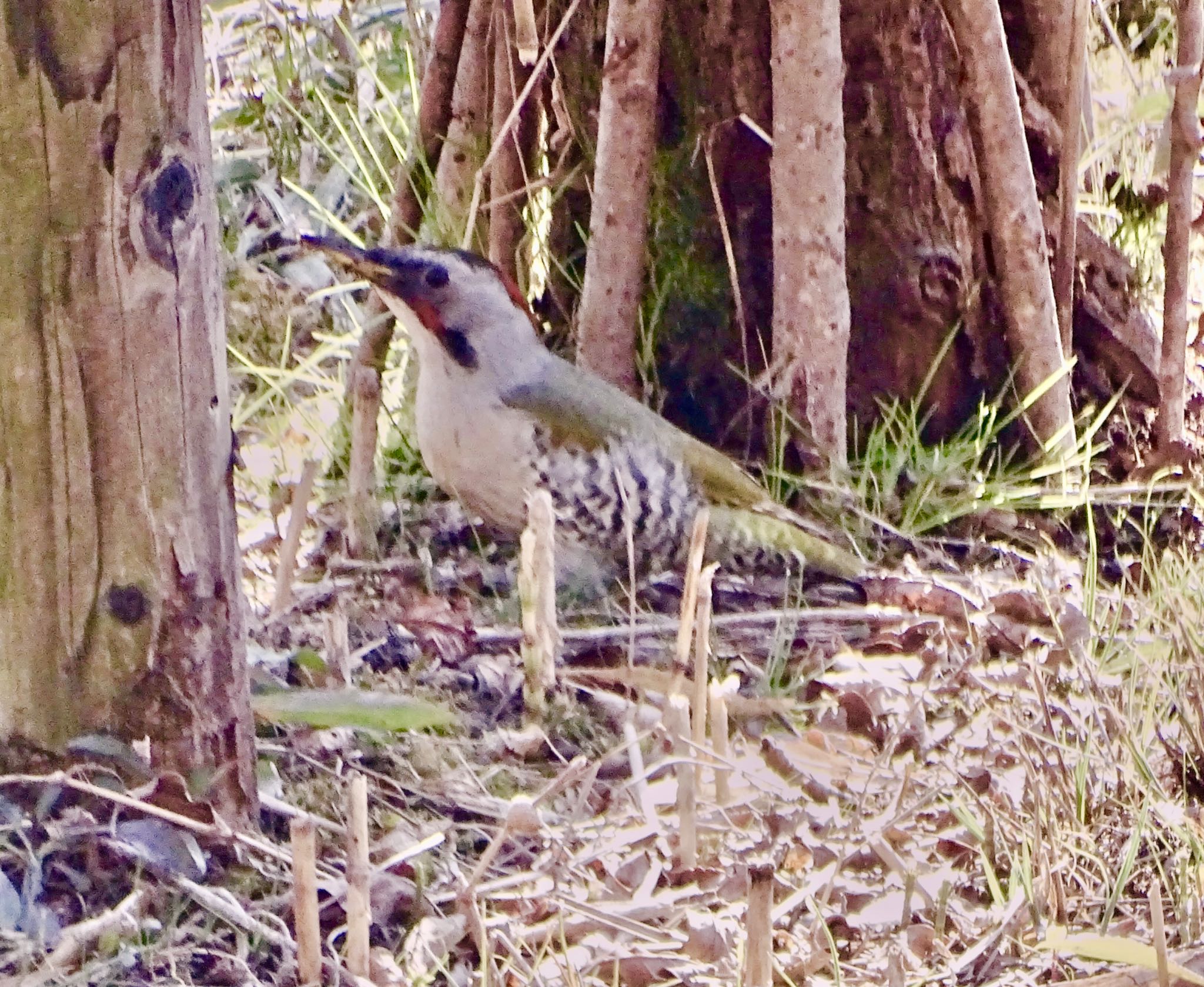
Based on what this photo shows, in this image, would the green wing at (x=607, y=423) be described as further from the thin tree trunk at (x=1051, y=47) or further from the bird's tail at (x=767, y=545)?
the thin tree trunk at (x=1051, y=47)

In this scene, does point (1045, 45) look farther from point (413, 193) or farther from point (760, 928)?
point (760, 928)

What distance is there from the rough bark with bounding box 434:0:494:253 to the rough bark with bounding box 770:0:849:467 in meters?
0.69

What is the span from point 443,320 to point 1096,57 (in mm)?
2293

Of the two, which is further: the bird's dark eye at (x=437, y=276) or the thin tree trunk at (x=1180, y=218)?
the thin tree trunk at (x=1180, y=218)

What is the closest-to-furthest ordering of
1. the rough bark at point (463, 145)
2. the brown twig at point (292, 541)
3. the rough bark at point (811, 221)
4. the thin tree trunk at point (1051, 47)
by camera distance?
the brown twig at point (292, 541)
the rough bark at point (811, 221)
the thin tree trunk at point (1051, 47)
the rough bark at point (463, 145)

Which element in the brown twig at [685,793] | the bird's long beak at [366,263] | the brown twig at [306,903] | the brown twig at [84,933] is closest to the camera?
the brown twig at [306,903]

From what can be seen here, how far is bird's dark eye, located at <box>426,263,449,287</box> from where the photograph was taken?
279 cm

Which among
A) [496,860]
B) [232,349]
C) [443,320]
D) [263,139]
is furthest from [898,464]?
[263,139]

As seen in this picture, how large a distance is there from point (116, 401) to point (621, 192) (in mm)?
1699

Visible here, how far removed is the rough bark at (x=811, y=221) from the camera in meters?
2.92

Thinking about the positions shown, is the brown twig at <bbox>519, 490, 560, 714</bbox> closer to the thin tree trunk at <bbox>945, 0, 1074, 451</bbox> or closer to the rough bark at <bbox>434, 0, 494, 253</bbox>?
the rough bark at <bbox>434, 0, 494, 253</bbox>

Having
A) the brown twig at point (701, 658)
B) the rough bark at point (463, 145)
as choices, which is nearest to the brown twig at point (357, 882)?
the brown twig at point (701, 658)

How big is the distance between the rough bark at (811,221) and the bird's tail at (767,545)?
0.29m

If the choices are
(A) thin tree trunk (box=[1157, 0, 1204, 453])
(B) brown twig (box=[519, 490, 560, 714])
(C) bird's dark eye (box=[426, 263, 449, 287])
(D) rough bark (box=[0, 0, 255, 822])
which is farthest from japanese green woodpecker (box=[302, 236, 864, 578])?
(D) rough bark (box=[0, 0, 255, 822])
